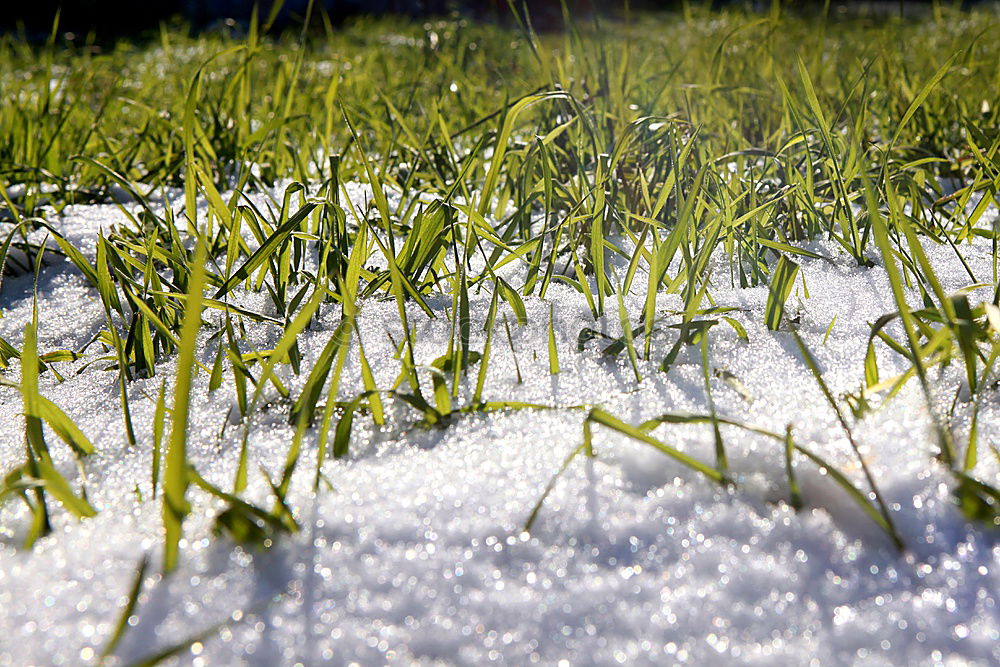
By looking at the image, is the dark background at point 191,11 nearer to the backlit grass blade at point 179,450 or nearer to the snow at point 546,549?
the snow at point 546,549

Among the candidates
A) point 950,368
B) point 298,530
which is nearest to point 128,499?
point 298,530

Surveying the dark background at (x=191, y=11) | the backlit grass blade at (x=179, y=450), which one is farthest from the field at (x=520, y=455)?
the dark background at (x=191, y=11)

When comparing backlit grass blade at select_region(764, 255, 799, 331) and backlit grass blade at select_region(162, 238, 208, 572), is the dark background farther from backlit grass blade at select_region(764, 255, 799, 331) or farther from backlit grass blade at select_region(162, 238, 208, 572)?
backlit grass blade at select_region(162, 238, 208, 572)

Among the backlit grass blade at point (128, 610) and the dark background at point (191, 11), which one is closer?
the backlit grass blade at point (128, 610)

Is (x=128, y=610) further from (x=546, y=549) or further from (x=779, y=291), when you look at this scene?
(x=779, y=291)

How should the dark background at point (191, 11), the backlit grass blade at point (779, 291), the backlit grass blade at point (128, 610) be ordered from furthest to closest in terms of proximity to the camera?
the dark background at point (191, 11) < the backlit grass blade at point (779, 291) < the backlit grass blade at point (128, 610)

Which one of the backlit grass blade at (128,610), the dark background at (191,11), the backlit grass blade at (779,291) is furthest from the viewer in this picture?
the dark background at (191,11)

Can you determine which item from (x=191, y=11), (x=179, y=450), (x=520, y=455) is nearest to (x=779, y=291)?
(x=520, y=455)

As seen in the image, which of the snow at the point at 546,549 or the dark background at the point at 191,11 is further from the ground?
the dark background at the point at 191,11

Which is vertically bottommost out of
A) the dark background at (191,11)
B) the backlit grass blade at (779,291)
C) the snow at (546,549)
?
the snow at (546,549)
